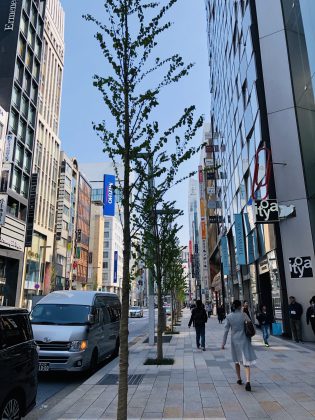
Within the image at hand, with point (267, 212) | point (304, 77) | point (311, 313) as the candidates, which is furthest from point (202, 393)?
point (304, 77)

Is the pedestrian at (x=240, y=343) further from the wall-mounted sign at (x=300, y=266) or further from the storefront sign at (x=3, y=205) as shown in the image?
the storefront sign at (x=3, y=205)

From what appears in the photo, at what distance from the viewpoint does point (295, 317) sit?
621 inches

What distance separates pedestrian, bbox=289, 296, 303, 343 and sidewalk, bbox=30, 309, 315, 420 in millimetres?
3291

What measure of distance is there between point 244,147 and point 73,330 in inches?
723

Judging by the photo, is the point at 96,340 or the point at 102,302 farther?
the point at 102,302

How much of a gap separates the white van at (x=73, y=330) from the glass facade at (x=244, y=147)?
7066 millimetres

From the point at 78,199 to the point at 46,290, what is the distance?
2583 centimetres

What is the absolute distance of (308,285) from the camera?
1627cm

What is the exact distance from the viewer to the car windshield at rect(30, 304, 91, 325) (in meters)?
10.6

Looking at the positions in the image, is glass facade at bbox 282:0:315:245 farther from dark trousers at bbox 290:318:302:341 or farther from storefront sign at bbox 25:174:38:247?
storefront sign at bbox 25:174:38:247

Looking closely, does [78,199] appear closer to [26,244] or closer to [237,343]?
[26,244]

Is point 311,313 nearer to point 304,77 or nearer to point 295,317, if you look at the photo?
point 295,317

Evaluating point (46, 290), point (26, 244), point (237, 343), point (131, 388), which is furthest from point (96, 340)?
point (46, 290)

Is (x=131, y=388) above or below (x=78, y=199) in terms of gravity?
below
